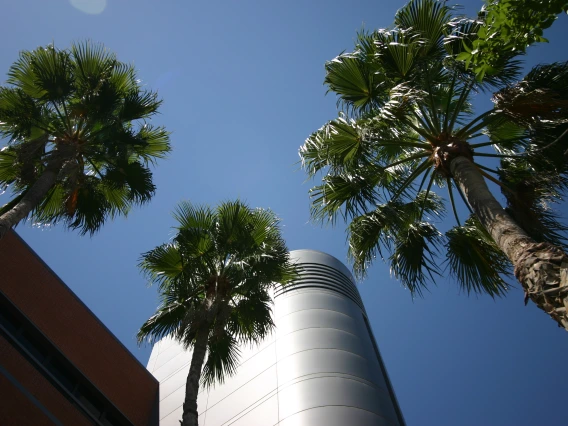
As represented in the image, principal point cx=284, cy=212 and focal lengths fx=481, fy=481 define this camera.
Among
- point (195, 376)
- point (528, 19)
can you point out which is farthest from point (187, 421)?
point (528, 19)

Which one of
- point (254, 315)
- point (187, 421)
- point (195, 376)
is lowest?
point (187, 421)

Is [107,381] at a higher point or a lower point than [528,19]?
→ higher

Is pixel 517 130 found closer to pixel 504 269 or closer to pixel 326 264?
pixel 504 269

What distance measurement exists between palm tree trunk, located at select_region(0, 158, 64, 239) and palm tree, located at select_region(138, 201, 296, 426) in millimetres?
2450

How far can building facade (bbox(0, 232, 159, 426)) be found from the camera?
11539 millimetres

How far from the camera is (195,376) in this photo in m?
8.12

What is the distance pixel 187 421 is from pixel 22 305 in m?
8.43

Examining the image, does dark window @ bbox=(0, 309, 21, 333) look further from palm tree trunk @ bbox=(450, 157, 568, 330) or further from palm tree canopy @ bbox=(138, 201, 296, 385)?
palm tree trunk @ bbox=(450, 157, 568, 330)

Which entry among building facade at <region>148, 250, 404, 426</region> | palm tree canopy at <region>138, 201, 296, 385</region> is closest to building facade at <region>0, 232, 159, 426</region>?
building facade at <region>148, 250, 404, 426</region>

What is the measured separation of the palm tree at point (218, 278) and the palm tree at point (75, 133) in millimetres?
2083

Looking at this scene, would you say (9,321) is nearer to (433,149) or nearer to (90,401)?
(90,401)

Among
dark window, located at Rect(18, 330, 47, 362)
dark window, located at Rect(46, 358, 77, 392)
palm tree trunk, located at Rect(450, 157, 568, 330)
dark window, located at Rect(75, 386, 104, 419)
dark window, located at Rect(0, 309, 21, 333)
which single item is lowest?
palm tree trunk, located at Rect(450, 157, 568, 330)

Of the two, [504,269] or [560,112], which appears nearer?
[560,112]

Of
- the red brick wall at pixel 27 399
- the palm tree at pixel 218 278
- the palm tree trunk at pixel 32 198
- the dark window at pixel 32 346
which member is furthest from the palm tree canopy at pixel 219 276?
the dark window at pixel 32 346
